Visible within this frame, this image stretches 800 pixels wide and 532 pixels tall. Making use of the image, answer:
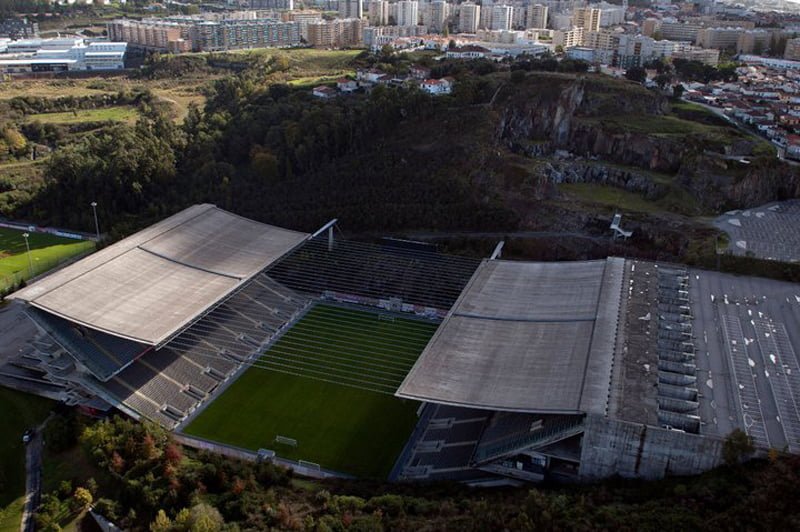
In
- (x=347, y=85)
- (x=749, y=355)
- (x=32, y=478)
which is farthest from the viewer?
(x=347, y=85)

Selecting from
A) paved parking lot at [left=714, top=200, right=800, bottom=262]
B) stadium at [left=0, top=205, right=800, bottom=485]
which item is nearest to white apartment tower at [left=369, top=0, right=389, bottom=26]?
paved parking lot at [left=714, top=200, right=800, bottom=262]

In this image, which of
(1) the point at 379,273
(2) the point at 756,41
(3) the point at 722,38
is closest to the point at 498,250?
(1) the point at 379,273

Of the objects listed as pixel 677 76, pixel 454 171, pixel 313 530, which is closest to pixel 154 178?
pixel 454 171

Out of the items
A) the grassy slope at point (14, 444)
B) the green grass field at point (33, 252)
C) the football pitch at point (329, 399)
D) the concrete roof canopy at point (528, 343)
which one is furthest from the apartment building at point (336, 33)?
the grassy slope at point (14, 444)

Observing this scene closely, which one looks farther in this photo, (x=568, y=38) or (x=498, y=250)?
(x=568, y=38)

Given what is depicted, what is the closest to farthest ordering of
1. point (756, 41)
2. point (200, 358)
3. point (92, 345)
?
point (92, 345) → point (200, 358) → point (756, 41)

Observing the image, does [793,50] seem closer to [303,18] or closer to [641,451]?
[303,18]

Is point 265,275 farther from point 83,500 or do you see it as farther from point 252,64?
point 252,64
